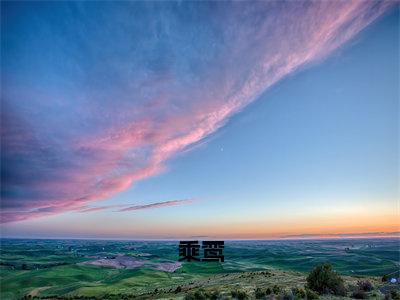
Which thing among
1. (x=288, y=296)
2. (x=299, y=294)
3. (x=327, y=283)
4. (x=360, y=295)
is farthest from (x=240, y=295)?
(x=360, y=295)

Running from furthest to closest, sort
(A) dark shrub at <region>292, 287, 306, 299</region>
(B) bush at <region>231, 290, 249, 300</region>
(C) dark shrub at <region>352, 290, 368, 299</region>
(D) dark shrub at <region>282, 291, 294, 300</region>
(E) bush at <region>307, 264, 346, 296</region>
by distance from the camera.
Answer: (E) bush at <region>307, 264, 346, 296</region>, (B) bush at <region>231, 290, 249, 300</region>, (C) dark shrub at <region>352, 290, 368, 299</region>, (A) dark shrub at <region>292, 287, 306, 299</region>, (D) dark shrub at <region>282, 291, 294, 300</region>

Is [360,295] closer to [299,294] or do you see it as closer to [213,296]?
[299,294]

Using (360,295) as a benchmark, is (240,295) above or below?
above

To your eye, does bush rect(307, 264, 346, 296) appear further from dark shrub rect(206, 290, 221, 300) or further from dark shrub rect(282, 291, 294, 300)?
dark shrub rect(206, 290, 221, 300)

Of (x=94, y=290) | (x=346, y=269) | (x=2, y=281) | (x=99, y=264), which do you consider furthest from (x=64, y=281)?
(x=346, y=269)

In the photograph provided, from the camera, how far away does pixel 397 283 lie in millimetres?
45469

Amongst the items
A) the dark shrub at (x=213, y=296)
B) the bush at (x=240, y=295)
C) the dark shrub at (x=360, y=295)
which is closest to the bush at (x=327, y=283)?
the dark shrub at (x=360, y=295)

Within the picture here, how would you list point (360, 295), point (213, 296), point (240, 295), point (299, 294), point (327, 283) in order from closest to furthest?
point (299, 294) → point (360, 295) → point (240, 295) → point (213, 296) → point (327, 283)

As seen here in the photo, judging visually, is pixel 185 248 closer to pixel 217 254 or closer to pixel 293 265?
pixel 217 254

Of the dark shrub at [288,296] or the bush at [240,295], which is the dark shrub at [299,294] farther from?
the bush at [240,295]

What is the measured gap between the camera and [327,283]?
1454 inches

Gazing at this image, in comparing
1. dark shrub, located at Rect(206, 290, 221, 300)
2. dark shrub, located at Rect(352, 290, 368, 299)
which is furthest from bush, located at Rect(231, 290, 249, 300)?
dark shrub, located at Rect(352, 290, 368, 299)

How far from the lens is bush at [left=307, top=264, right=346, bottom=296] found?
36.4m

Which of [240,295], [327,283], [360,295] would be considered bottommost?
[360,295]
